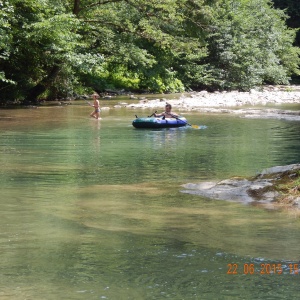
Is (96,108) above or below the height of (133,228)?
above

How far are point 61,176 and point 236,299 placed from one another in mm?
7212

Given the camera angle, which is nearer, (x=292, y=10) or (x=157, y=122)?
(x=157, y=122)

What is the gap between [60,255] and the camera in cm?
712

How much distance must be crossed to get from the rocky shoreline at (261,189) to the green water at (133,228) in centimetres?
39

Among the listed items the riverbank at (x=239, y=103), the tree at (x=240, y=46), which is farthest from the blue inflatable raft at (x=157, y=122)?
the tree at (x=240, y=46)

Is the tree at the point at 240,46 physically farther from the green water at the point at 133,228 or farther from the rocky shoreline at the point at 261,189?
the rocky shoreline at the point at 261,189

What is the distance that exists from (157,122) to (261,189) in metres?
12.3

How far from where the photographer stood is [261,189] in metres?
10.5

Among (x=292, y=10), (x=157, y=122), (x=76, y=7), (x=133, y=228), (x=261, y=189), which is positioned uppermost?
(x=292, y=10)

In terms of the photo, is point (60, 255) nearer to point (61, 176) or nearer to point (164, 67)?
point (61, 176)

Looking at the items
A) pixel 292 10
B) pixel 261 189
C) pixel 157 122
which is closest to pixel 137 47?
pixel 157 122

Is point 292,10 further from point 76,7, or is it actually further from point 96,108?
point 96,108

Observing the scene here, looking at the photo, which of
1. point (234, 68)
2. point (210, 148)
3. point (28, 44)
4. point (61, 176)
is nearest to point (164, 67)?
point (234, 68)

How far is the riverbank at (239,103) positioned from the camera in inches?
1156
